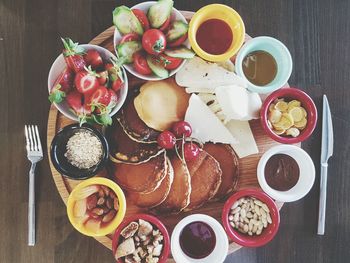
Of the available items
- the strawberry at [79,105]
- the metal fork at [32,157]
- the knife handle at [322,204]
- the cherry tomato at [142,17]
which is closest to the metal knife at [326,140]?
the knife handle at [322,204]

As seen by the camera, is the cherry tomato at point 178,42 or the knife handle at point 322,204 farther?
the knife handle at point 322,204

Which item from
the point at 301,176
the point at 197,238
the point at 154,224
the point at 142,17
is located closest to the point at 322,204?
the point at 301,176

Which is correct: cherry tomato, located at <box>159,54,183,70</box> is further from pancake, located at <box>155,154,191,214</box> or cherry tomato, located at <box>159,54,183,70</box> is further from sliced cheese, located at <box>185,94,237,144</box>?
pancake, located at <box>155,154,191,214</box>

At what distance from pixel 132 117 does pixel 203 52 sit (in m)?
0.24

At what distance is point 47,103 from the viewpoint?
1.36 meters

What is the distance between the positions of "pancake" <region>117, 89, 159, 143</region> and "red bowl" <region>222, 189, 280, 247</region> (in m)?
0.25

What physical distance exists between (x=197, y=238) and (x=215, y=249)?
52mm

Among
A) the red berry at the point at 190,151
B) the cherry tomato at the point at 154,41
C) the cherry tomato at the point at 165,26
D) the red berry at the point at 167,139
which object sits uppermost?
the cherry tomato at the point at 165,26

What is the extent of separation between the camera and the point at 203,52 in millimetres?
1221

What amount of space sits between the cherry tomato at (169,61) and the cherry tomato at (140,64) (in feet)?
0.13

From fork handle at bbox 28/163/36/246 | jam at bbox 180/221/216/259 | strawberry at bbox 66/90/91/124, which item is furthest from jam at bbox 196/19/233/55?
fork handle at bbox 28/163/36/246

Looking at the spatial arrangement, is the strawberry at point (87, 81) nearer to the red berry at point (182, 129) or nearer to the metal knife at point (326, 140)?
the red berry at point (182, 129)

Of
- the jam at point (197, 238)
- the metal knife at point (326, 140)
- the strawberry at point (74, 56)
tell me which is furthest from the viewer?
the metal knife at point (326, 140)

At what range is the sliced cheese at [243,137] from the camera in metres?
1.28
